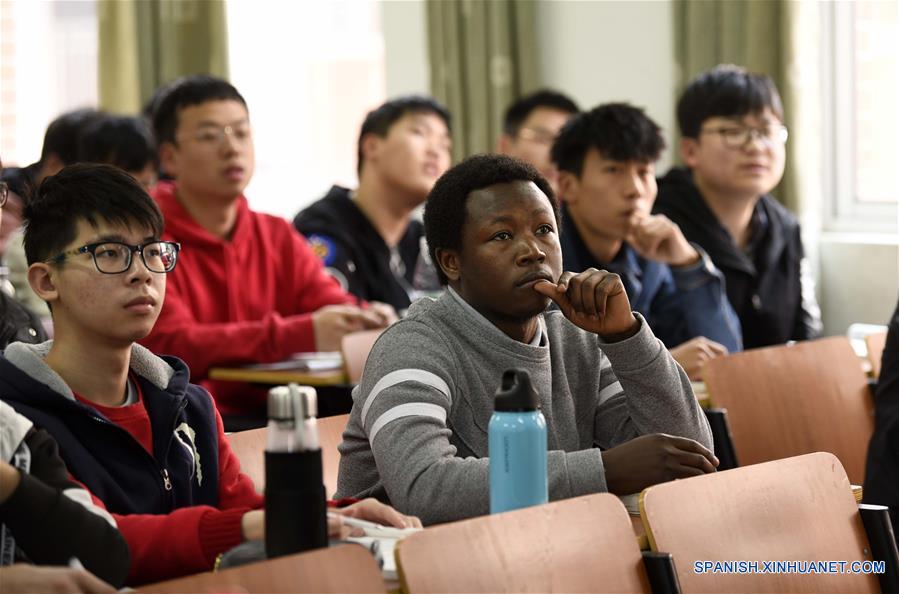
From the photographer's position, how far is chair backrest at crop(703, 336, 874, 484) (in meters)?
2.92

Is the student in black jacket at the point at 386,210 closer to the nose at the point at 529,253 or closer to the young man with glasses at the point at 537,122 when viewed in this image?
the young man with glasses at the point at 537,122

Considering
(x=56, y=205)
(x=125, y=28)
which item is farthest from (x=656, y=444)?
(x=125, y=28)

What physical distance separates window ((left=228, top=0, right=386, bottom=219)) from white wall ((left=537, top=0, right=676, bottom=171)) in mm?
1149

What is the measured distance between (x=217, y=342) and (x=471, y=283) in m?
1.72

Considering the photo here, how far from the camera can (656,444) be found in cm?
188

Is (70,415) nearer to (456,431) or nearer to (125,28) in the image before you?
(456,431)

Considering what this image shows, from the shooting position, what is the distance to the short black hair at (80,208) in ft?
6.35

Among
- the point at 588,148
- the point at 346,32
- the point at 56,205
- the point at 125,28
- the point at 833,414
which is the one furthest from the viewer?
the point at 346,32

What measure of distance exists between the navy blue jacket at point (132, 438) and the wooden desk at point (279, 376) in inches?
51.4

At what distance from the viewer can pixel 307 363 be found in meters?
3.66

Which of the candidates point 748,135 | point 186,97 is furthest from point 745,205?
point 186,97

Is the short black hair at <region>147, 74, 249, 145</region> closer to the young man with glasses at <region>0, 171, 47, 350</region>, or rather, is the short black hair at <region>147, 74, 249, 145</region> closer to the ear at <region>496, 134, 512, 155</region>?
the ear at <region>496, 134, 512, 155</region>

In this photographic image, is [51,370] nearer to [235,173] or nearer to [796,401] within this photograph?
[796,401]

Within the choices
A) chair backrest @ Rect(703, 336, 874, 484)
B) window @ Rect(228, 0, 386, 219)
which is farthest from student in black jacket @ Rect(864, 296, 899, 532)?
window @ Rect(228, 0, 386, 219)
